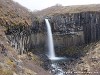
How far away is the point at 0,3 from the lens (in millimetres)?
44156

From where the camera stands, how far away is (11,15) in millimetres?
42625

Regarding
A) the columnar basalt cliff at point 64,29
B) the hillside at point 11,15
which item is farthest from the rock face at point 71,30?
the hillside at point 11,15

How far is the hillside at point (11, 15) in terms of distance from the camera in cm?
3984

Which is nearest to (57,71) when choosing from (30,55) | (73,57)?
(30,55)

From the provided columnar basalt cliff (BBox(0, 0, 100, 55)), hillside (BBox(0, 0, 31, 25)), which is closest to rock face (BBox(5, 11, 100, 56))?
columnar basalt cliff (BBox(0, 0, 100, 55))

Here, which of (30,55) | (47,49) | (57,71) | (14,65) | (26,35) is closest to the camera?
(14,65)

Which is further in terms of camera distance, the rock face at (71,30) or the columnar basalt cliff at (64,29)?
the rock face at (71,30)

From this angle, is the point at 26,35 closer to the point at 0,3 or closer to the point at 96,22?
the point at 0,3

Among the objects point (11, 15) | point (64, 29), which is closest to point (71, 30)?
point (64, 29)

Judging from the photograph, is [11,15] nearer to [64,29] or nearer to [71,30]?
[64,29]

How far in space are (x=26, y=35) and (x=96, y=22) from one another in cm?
1249

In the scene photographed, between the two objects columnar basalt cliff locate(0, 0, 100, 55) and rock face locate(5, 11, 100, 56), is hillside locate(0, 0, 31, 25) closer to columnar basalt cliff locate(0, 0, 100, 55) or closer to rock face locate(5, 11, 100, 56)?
columnar basalt cliff locate(0, 0, 100, 55)

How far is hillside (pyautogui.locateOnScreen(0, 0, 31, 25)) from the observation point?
39.8 meters

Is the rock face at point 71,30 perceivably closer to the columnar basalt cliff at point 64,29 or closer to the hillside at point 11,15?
the columnar basalt cliff at point 64,29
